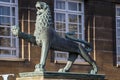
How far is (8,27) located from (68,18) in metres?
3.03

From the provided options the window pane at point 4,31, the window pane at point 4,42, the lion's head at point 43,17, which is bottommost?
the window pane at point 4,42

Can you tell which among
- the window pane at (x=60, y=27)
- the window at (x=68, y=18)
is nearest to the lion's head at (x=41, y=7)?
the window at (x=68, y=18)

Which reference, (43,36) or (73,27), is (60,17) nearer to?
(73,27)

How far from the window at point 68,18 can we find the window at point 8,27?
196cm

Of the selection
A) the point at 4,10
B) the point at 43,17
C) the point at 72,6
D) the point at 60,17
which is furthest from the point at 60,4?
the point at 43,17

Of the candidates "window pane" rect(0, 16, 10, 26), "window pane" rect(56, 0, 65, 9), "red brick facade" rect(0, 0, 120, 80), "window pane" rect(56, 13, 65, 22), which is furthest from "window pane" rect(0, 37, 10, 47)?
"window pane" rect(56, 0, 65, 9)

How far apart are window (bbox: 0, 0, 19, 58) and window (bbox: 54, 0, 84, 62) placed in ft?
6.42

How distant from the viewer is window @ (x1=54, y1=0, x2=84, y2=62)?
22.3 m

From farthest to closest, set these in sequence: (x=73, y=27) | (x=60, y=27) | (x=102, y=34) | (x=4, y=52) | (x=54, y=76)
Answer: (x=102, y=34) → (x=73, y=27) → (x=60, y=27) → (x=4, y=52) → (x=54, y=76)

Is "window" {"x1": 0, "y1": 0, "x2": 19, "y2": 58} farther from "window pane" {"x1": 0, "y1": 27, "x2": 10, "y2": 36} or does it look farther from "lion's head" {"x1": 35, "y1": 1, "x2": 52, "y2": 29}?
"lion's head" {"x1": 35, "y1": 1, "x2": 52, "y2": 29}

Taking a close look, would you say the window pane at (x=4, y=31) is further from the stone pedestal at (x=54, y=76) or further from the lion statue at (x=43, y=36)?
the stone pedestal at (x=54, y=76)

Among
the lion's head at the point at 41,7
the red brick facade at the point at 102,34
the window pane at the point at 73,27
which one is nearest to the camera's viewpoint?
the lion's head at the point at 41,7

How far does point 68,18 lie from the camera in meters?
22.8

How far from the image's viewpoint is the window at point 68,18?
22281mm
